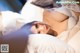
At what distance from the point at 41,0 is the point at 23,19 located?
0.21m

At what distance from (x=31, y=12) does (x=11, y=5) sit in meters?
0.16

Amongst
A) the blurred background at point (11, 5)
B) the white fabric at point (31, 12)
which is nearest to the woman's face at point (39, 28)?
the white fabric at point (31, 12)

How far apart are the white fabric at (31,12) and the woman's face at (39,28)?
0.12ft

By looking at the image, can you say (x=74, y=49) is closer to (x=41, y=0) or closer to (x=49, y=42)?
(x=49, y=42)

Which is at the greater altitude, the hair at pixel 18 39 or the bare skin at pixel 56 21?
the bare skin at pixel 56 21

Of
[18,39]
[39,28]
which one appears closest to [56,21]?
[39,28]

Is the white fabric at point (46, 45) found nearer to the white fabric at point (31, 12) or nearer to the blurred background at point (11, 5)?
the white fabric at point (31, 12)

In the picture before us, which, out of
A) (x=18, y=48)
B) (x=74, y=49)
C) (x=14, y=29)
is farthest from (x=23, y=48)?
(x=74, y=49)

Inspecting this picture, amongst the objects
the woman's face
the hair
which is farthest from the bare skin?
the hair

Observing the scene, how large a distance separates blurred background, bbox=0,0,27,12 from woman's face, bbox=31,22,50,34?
18 centimetres

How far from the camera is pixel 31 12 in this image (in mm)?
1387

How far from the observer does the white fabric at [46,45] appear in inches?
50.2

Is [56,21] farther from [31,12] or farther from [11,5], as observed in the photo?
[11,5]

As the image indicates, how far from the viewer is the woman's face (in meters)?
1.35
